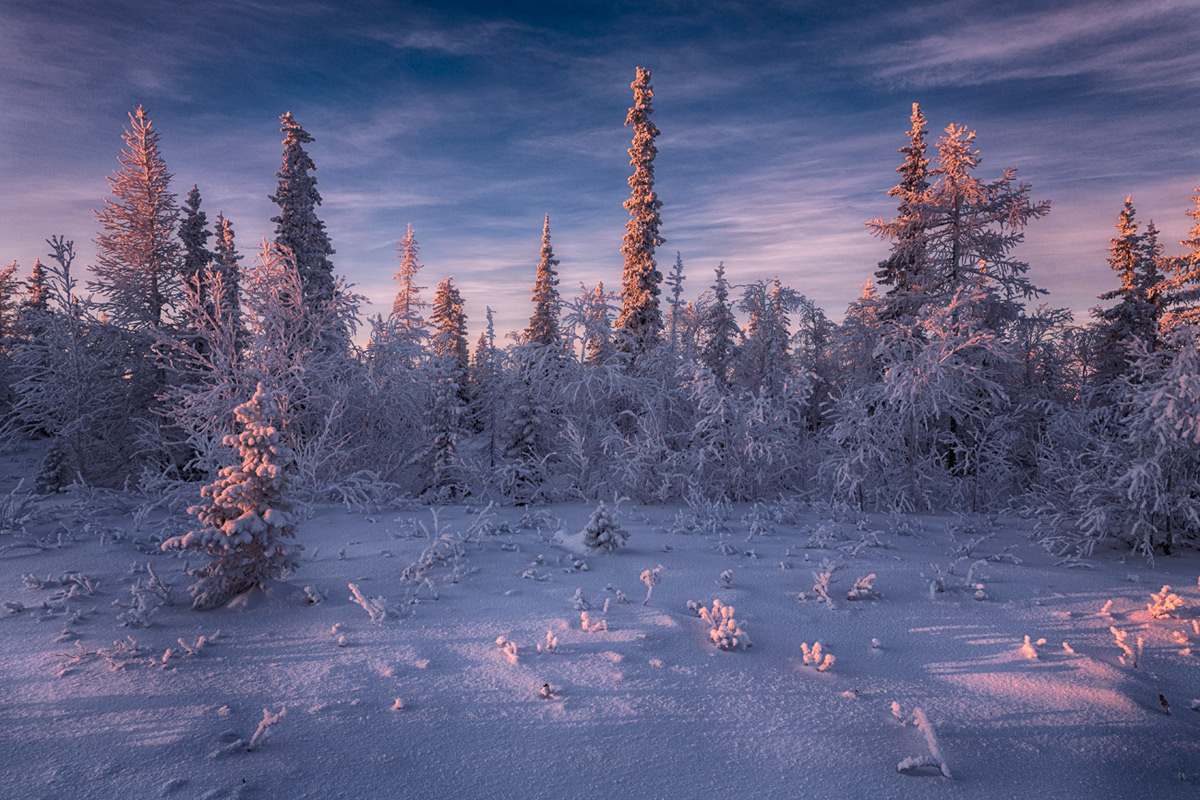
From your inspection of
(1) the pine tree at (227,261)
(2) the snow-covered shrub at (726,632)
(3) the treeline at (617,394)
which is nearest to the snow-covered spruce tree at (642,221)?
(3) the treeline at (617,394)

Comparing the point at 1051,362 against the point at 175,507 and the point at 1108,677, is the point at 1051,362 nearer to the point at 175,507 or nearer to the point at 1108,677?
the point at 1108,677

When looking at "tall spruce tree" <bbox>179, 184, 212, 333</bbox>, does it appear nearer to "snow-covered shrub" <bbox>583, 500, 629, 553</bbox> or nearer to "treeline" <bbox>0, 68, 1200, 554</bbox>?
"treeline" <bbox>0, 68, 1200, 554</bbox>

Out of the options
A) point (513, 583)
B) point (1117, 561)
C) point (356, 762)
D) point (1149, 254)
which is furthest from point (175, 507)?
point (1149, 254)

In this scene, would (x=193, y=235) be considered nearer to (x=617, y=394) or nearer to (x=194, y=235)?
(x=194, y=235)

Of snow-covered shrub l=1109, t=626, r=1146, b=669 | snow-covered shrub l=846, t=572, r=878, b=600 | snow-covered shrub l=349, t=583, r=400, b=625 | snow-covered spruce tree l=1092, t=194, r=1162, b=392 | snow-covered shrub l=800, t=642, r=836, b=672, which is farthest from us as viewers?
snow-covered spruce tree l=1092, t=194, r=1162, b=392

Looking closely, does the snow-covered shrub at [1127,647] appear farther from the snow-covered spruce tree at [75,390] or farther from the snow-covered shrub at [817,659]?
the snow-covered spruce tree at [75,390]

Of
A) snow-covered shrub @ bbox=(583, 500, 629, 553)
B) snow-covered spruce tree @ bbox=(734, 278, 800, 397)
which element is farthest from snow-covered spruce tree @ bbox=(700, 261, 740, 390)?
snow-covered shrub @ bbox=(583, 500, 629, 553)

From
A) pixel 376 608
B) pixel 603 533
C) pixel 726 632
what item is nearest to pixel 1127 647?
pixel 726 632

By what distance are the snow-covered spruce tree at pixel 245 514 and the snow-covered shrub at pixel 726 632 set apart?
4230 millimetres

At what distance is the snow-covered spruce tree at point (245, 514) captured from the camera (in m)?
5.62

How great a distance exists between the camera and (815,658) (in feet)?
15.8

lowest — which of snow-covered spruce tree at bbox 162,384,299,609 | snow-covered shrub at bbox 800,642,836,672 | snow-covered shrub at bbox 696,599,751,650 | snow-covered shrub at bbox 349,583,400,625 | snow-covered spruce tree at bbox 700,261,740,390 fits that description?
snow-covered shrub at bbox 800,642,836,672

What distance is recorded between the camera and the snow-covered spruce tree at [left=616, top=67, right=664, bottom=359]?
21.1 m

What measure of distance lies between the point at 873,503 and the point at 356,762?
11867mm
